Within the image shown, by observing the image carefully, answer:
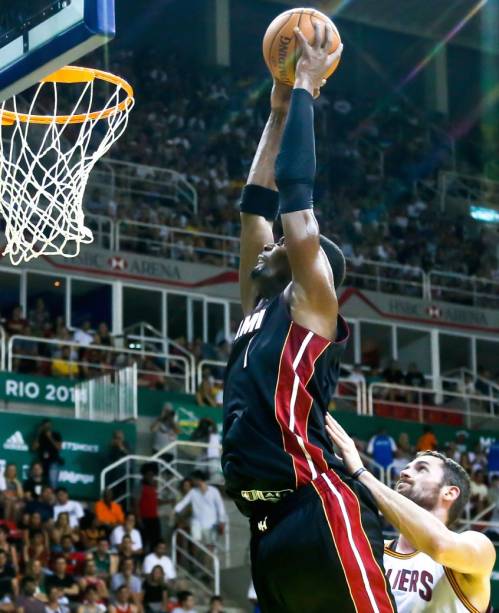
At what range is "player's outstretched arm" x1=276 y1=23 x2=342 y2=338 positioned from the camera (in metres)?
4.92

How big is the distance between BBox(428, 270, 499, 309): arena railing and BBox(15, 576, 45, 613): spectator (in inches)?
590

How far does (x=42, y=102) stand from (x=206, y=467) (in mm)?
9957

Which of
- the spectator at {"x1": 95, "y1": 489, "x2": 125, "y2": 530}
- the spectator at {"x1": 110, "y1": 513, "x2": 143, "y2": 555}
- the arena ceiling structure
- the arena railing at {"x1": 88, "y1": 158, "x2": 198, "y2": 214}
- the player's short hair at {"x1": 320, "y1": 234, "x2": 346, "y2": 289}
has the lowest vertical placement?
the spectator at {"x1": 110, "y1": 513, "x2": 143, "y2": 555}

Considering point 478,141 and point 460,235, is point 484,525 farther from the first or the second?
point 478,141

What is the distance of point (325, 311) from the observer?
16.4ft

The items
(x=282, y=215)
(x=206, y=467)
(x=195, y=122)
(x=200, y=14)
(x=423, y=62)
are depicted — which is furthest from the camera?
(x=423, y=62)

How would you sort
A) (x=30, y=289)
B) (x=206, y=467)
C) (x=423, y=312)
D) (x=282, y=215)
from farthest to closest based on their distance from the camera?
1. (x=423, y=312)
2. (x=30, y=289)
3. (x=206, y=467)
4. (x=282, y=215)

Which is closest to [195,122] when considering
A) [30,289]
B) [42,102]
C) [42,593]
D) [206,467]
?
[30,289]

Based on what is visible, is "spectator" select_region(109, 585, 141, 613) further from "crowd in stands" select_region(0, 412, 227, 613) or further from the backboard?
the backboard

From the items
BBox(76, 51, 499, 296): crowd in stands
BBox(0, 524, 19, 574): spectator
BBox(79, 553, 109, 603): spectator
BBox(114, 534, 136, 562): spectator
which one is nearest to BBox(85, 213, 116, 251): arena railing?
BBox(76, 51, 499, 296): crowd in stands

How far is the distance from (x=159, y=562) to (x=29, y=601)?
2.93 m

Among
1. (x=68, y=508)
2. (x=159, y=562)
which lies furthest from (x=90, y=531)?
(x=159, y=562)

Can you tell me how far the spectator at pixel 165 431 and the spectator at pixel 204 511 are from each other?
1760 millimetres

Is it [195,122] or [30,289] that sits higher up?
[195,122]
